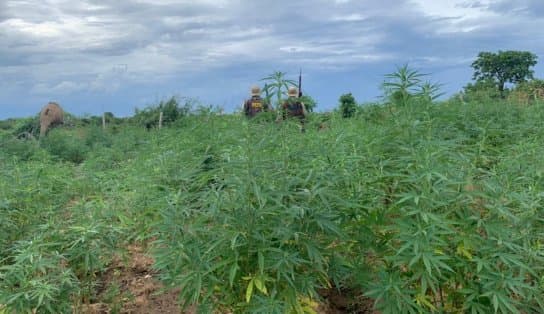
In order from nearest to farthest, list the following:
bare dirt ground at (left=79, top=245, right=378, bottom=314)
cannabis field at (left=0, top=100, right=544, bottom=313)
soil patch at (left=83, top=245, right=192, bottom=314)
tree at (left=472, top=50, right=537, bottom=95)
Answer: cannabis field at (left=0, top=100, right=544, bottom=313) < bare dirt ground at (left=79, top=245, right=378, bottom=314) < soil patch at (left=83, top=245, right=192, bottom=314) < tree at (left=472, top=50, right=537, bottom=95)

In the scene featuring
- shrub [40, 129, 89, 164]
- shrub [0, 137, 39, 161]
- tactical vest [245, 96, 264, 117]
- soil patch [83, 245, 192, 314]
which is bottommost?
soil patch [83, 245, 192, 314]

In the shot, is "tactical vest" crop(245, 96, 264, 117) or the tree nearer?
"tactical vest" crop(245, 96, 264, 117)

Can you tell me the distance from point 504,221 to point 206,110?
254 cm

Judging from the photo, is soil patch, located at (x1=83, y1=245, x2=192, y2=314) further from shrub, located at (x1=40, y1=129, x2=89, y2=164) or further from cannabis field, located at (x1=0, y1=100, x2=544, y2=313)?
shrub, located at (x1=40, y1=129, x2=89, y2=164)

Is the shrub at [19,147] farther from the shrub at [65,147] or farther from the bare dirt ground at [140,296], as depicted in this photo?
the bare dirt ground at [140,296]

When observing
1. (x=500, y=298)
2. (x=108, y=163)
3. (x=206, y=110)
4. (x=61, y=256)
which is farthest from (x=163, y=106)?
(x=500, y=298)

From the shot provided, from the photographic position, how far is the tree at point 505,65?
2292 centimetres

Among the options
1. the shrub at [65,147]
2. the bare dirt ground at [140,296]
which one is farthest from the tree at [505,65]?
the bare dirt ground at [140,296]

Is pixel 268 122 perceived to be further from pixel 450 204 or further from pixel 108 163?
pixel 108 163

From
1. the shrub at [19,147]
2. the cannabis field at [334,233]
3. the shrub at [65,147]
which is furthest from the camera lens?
the shrub at [65,147]

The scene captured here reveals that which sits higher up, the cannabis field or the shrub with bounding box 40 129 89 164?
the cannabis field

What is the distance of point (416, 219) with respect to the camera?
242cm

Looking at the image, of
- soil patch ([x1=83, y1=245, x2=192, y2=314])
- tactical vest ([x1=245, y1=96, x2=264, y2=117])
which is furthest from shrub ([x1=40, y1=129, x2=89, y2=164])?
soil patch ([x1=83, y1=245, x2=192, y2=314])

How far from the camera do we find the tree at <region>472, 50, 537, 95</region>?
22.9m
